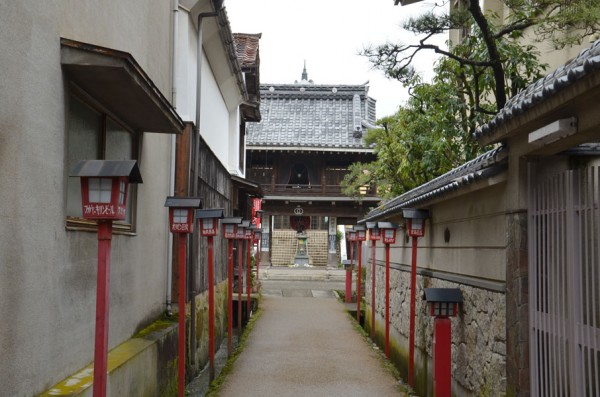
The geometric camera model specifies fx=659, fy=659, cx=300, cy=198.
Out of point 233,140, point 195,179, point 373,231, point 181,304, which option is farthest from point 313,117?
point 181,304

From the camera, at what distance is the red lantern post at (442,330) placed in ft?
28.5

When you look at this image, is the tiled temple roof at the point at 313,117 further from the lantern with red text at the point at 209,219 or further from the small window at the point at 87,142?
the small window at the point at 87,142

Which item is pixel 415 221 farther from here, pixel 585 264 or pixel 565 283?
pixel 585 264

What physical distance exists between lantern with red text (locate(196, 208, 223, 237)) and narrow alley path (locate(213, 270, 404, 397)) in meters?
2.61

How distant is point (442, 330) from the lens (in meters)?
8.70

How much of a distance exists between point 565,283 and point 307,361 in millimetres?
8622

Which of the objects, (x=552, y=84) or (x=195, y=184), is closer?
(x=552, y=84)

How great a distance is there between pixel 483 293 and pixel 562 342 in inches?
84.4

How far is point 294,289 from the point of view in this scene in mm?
31578

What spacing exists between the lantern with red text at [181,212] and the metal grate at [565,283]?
452 cm

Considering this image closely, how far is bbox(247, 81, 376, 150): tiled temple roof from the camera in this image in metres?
40.4

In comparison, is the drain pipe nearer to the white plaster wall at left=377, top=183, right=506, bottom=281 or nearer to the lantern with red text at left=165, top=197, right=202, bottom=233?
the lantern with red text at left=165, top=197, right=202, bottom=233

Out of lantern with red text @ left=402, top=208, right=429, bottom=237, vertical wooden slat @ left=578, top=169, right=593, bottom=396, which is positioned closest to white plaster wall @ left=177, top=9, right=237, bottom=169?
lantern with red text @ left=402, top=208, right=429, bottom=237

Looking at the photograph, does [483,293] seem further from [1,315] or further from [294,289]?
[294,289]
